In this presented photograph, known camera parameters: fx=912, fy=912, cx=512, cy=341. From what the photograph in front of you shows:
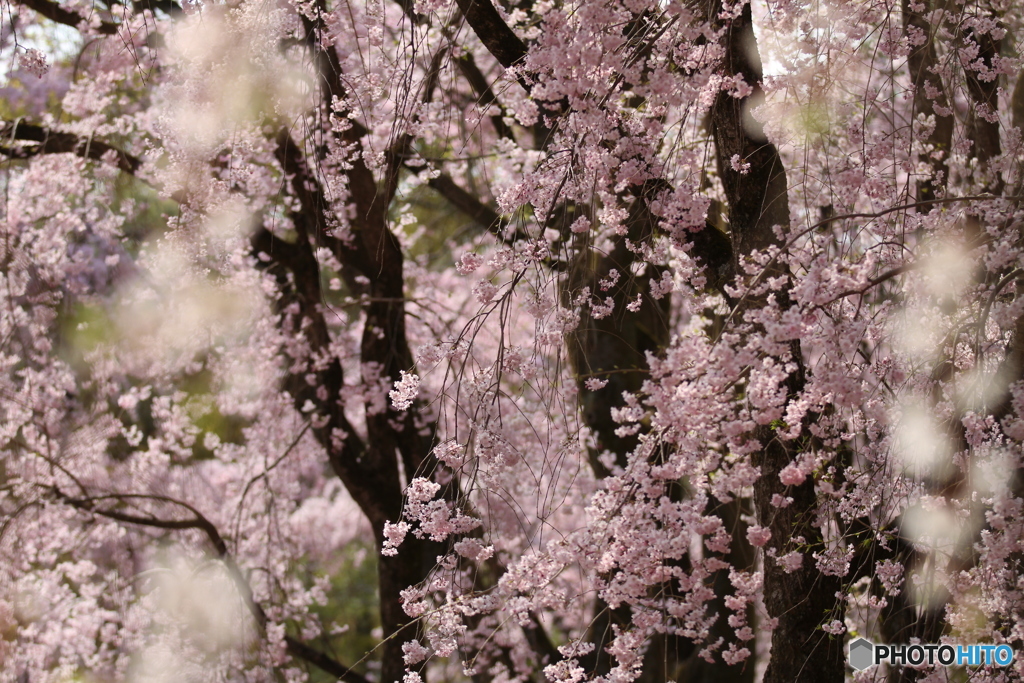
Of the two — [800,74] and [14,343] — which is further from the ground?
[14,343]

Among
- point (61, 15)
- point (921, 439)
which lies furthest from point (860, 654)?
point (61, 15)

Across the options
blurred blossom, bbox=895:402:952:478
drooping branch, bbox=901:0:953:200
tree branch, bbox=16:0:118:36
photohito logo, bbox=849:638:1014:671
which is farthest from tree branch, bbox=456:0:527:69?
tree branch, bbox=16:0:118:36

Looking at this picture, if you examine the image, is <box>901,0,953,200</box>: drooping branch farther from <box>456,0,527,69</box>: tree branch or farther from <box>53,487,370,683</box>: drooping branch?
<box>53,487,370,683</box>: drooping branch

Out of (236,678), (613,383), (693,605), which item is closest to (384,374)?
(613,383)

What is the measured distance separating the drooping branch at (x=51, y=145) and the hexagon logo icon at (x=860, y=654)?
4762mm

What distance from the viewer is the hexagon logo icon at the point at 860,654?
3395mm

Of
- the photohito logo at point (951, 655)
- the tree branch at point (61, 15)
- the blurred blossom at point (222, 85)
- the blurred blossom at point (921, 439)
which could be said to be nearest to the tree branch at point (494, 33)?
the blurred blossom at point (921, 439)

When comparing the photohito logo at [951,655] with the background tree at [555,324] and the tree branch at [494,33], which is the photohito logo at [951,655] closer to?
the background tree at [555,324]

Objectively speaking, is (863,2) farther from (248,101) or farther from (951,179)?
(248,101)

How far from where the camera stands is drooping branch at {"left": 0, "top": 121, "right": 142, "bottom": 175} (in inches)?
216

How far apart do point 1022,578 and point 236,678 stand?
203 inches

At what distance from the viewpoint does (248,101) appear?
522 cm

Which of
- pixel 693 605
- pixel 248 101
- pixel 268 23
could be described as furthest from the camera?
pixel 248 101

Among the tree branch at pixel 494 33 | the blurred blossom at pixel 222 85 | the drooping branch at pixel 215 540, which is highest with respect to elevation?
the blurred blossom at pixel 222 85
